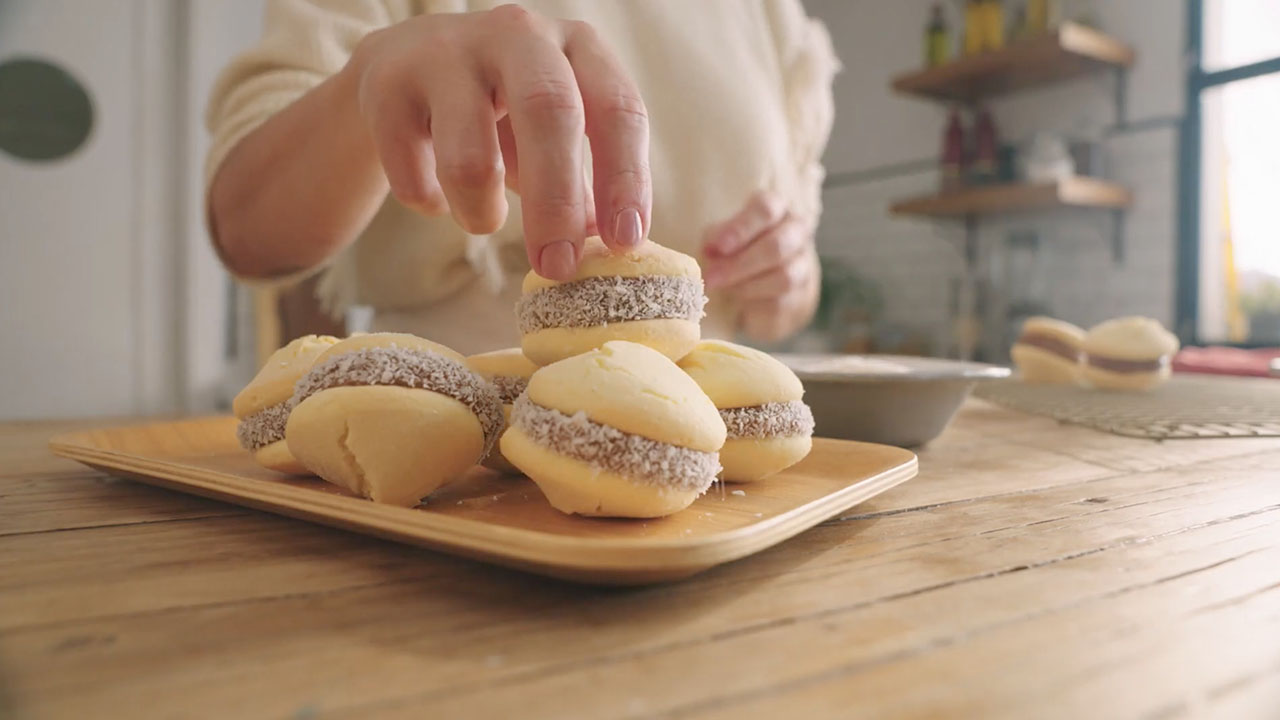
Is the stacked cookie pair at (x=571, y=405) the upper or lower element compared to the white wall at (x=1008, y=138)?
lower

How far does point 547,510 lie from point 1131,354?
45.4 inches

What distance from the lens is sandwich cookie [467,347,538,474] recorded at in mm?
543

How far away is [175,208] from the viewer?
3.04 m

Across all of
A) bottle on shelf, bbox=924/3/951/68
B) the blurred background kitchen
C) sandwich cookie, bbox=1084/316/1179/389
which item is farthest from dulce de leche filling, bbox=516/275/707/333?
bottle on shelf, bbox=924/3/951/68

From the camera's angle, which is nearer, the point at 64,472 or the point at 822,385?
the point at 64,472

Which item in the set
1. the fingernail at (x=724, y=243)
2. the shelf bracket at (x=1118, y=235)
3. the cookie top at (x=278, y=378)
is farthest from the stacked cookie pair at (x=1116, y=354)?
the shelf bracket at (x=1118, y=235)

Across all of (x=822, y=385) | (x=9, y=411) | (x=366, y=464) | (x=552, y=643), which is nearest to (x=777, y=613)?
(x=552, y=643)

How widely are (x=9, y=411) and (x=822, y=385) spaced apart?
295cm

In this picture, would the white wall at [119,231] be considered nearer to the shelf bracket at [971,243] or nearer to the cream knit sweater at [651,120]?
the cream knit sweater at [651,120]

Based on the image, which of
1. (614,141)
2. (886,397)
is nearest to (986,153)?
(886,397)

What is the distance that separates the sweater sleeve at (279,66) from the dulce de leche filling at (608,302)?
70 cm

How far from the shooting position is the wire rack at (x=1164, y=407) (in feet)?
3.04

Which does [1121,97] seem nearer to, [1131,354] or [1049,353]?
[1049,353]

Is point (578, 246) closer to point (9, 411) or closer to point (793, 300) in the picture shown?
point (793, 300)
